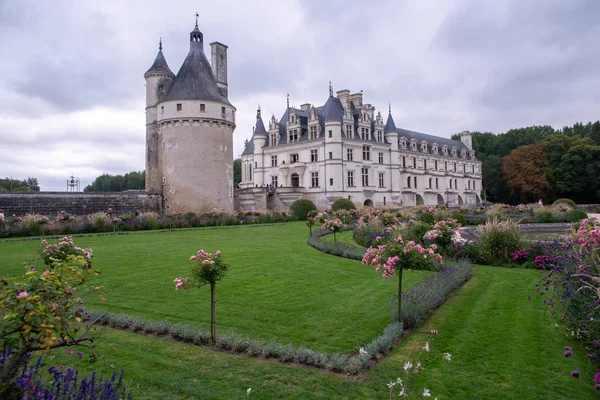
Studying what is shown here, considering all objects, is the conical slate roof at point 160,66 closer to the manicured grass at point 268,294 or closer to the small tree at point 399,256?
the manicured grass at point 268,294

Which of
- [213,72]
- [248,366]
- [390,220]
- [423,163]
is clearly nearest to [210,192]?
[213,72]

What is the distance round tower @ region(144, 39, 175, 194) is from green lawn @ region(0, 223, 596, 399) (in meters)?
21.6

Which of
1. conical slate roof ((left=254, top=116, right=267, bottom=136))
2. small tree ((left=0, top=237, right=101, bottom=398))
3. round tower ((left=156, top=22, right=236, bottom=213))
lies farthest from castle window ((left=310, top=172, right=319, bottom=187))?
small tree ((left=0, top=237, right=101, bottom=398))

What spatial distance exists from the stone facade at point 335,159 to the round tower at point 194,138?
8818 millimetres

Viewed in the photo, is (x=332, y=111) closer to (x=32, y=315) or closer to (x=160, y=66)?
(x=160, y=66)

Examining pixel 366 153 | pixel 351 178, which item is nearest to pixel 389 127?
pixel 366 153

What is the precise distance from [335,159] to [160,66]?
17569 millimetres

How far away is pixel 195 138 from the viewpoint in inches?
1134

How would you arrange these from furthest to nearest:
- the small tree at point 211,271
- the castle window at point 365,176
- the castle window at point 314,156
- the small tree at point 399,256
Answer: the castle window at point 365,176, the castle window at point 314,156, the small tree at point 399,256, the small tree at point 211,271

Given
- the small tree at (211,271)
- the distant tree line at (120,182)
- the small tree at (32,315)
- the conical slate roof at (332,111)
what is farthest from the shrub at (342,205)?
the distant tree line at (120,182)

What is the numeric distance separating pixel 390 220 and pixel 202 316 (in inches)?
554

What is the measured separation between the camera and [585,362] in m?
4.95

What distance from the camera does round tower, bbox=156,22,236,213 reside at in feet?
94.2

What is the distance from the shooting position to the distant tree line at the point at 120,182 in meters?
78.3
